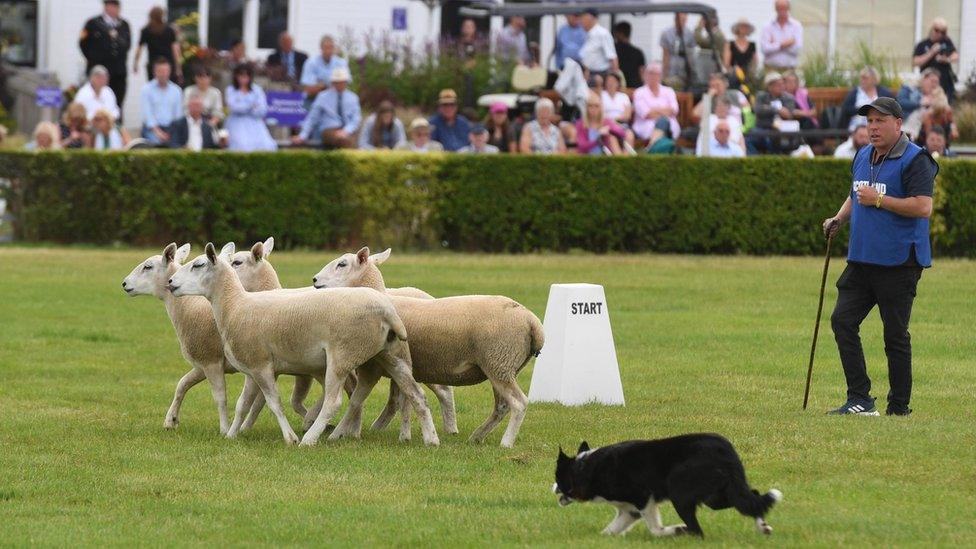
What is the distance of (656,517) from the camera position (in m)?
7.88

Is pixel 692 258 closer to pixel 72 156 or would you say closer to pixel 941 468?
pixel 72 156

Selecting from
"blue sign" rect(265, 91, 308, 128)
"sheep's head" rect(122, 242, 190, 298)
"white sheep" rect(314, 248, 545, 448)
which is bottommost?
"white sheep" rect(314, 248, 545, 448)

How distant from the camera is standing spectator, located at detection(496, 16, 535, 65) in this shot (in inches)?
1251

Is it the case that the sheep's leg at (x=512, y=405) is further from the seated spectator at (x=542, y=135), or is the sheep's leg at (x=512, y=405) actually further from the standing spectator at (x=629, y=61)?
the standing spectator at (x=629, y=61)

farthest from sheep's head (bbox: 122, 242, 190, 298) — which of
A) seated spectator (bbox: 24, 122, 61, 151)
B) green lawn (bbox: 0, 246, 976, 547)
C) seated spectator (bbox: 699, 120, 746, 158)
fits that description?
seated spectator (bbox: 699, 120, 746, 158)

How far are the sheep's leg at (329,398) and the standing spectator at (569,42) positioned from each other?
18133 mm

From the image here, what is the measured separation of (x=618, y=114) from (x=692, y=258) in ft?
13.9

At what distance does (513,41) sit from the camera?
32.0 m

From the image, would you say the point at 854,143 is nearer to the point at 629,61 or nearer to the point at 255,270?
the point at 629,61

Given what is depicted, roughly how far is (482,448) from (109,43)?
2102 centimetres

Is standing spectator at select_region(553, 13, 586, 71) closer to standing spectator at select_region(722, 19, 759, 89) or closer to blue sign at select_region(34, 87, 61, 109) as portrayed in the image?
standing spectator at select_region(722, 19, 759, 89)

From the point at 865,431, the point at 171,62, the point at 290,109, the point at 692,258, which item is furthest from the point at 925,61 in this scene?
the point at 865,431

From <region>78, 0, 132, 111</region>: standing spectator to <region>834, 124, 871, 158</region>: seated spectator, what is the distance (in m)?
12.5

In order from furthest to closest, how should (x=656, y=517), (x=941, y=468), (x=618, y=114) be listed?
(x=618, y=114) < (x=941, y=468) < (x=656, y=517)
